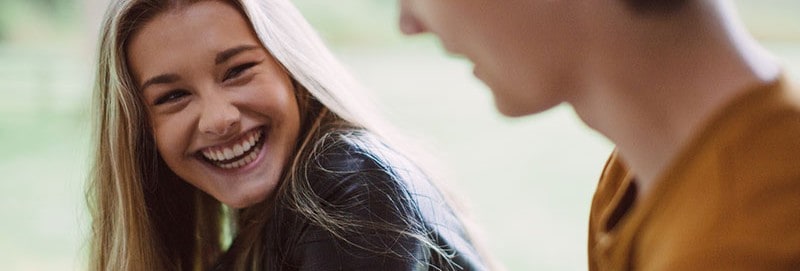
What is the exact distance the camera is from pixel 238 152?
0.92 metres

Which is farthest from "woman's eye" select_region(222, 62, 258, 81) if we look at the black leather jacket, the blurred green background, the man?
the blurred green background

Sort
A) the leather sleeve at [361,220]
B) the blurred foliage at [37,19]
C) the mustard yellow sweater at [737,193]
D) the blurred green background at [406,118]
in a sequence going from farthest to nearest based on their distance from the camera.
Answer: the blurred foliage at [37,19]
the blurred green background at [406,118]
the leather sleeve at [361,220]
the mustard yellow sweater at [737,193]

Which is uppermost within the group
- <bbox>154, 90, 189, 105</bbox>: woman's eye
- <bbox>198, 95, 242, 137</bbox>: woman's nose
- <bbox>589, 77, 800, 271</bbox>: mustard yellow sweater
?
<bbox>589, 77, 800, 271</bbox>: mustard yellow sweater

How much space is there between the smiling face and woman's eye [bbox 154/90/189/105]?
0.47 meters

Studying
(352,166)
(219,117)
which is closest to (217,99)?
(219,117)

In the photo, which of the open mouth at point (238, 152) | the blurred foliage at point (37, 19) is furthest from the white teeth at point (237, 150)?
the blurred foliage at point (37, 19)

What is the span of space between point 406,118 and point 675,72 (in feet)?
3.86

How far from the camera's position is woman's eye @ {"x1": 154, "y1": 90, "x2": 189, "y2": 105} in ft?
3.00

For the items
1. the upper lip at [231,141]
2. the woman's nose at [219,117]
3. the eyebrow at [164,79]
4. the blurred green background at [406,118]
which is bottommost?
the blurred green background at [406,118]

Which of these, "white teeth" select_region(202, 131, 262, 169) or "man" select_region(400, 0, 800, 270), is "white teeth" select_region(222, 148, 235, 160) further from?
"man" select_region(400, 0, 800, 270)

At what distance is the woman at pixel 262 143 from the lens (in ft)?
2.88

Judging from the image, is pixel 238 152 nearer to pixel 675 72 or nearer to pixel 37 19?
pixel 675 72

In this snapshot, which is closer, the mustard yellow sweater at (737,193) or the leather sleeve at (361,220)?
the mustard yellow sweater at (737,193)

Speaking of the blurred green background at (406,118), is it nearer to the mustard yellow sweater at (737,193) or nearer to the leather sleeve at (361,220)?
the leather sleeve at (361,220)
